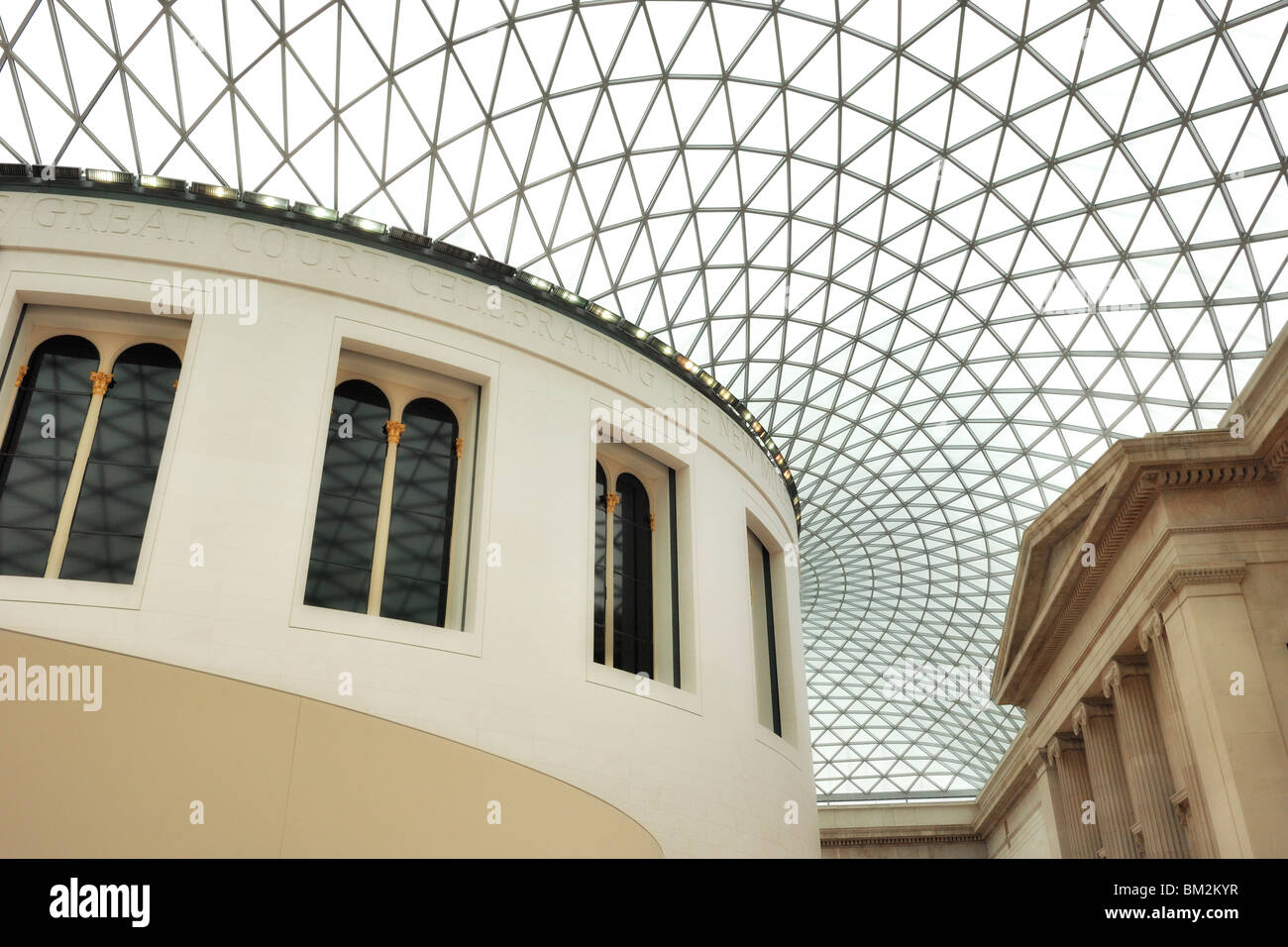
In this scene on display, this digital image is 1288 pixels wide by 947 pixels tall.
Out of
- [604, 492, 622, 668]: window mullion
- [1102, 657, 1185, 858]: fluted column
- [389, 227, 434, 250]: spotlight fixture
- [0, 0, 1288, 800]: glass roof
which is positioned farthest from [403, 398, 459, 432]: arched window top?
[1102, 657, 1185, 858]: fluted column

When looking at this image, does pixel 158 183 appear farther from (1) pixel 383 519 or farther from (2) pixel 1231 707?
(2) pixel 1231 707

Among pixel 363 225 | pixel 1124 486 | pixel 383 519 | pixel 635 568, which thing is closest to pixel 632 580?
pixel 635 568

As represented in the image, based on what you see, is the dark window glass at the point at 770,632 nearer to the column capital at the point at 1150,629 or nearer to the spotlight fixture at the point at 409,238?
the column capital at the point at 1150,629

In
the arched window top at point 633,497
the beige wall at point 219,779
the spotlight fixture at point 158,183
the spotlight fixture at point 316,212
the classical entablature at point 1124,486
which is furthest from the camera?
the arched window top at point 633,497

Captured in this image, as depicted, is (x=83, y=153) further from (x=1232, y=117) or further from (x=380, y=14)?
(x=1232, y=117)

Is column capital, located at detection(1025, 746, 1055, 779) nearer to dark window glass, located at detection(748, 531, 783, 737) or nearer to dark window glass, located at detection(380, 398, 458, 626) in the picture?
dark window glass, located at detection(748, 531, 783, 737)

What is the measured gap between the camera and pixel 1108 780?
96.7 feet

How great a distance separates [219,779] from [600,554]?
1163 cm

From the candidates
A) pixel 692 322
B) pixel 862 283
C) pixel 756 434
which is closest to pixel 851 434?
pixel 862 283

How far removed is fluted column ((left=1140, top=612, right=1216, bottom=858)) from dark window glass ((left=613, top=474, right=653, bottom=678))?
1250cm

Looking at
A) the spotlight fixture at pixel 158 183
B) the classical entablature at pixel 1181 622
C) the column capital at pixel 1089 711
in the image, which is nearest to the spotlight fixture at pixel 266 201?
the spotlight fixture at pixel 158 183

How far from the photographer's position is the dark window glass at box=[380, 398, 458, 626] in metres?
17.8

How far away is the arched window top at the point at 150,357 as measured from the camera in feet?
58.9
